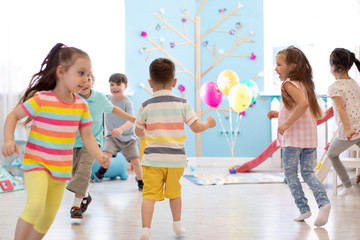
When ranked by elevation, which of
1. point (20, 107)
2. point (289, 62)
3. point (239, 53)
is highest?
point (239, 53)

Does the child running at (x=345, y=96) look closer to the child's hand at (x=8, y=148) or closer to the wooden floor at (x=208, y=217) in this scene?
the wooden floor at (x=208, y=217)

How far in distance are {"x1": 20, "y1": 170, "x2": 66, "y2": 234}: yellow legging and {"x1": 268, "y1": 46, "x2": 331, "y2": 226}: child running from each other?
47.9 inches

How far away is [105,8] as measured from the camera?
5.37m

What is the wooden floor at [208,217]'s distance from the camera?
7.03 ft

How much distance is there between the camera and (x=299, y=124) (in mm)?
2398

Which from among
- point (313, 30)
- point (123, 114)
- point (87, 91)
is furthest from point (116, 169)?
point (313, 30)

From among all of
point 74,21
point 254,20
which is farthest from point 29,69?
point 254,20

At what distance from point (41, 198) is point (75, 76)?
46 centimetres

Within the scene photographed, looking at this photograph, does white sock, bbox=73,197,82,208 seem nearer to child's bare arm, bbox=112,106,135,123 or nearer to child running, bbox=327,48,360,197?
child's bare arm, bbox=112,106,135,123

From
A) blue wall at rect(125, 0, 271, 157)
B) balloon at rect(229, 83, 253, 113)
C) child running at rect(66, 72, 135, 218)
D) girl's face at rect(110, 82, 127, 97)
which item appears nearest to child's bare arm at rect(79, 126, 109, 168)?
child running at rect(66, 72, 135, 218)

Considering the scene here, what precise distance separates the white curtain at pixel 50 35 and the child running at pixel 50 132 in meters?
2.94

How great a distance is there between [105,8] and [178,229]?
386 cm

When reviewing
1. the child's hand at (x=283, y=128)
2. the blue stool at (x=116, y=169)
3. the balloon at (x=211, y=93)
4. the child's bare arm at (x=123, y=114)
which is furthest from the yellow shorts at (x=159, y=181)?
the balloon at (x=211, y=93)

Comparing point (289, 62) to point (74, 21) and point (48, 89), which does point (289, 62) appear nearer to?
point (48, 89)
